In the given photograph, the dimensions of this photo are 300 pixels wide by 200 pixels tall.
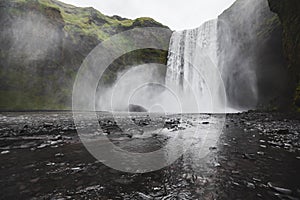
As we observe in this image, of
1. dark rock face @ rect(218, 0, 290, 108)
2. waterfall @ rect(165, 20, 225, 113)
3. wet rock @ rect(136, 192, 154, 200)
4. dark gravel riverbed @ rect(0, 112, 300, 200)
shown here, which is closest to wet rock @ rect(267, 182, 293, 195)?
dark gravel riverbed @ rect(0, 112, 300, 200)

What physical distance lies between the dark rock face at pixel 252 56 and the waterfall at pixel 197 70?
175 cm

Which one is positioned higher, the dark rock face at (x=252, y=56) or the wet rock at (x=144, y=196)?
the dark rock face at (x=252, y=56)

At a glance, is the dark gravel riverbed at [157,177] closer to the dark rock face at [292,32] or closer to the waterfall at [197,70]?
the dark rock face at [292,32]

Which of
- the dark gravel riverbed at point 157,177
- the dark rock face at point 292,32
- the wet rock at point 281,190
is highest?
the dark rock face at point 292,32

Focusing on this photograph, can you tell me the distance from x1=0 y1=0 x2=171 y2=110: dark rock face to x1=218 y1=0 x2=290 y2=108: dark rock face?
36.7m

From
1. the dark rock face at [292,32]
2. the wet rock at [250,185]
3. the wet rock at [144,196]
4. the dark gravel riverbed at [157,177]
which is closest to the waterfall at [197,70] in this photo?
the dark rock face at [292,32]

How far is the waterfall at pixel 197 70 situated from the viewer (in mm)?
34344

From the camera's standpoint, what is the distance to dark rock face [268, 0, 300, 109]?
1541 cm

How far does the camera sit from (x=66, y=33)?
45188mm

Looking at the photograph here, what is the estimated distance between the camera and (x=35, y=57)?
3991cm

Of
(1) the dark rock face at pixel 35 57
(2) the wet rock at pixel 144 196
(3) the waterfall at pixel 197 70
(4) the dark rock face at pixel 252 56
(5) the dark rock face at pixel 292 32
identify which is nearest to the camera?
(2) the wet rock at pixel 144 196

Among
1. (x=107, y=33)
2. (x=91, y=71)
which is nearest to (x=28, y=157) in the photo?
(x=91, y=71)

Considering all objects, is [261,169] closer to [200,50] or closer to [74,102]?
[200,50]

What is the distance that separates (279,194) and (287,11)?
20.7 metres
